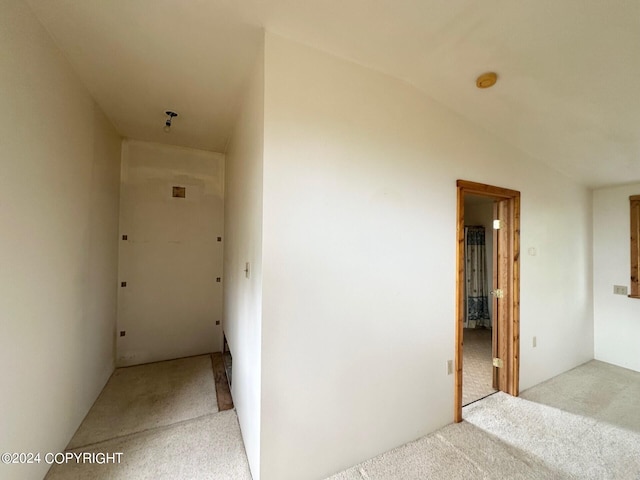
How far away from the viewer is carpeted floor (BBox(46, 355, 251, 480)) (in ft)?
5.23

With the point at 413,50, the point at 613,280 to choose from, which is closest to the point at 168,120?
the point at 413,50

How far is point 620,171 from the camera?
9.11 feet

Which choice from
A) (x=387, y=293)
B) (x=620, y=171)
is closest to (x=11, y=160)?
(x=387, y=293)

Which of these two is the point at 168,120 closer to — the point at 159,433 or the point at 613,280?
the point at 159,433

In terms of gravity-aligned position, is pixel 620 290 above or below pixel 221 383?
above

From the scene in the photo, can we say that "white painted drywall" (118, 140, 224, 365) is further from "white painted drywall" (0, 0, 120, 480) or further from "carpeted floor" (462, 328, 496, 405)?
"carpeted floor" (462, 328, 496, 405)

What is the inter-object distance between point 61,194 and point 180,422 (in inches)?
76.5

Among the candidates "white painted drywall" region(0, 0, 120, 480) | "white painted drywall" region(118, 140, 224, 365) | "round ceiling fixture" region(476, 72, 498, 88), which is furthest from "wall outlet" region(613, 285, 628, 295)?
"white painted drywall" region(0, 0, 120, 480)

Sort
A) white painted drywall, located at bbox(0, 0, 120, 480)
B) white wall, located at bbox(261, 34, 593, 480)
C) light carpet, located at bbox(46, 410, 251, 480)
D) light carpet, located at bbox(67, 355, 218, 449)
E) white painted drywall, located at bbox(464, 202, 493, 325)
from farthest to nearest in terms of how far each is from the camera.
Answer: white painted drywall, located at bbox(464, 202, 493, 325), light carpet, located at bbox(67, 355, 218, 449), light carpet, located at bbox(46, 410, 251, 480), white wall, located at bbox(261, 34, 593, 480), white painted drywall, located at bbox(0, 0, 120, 480)

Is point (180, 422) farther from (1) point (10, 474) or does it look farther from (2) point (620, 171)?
(2) point (620, 171)

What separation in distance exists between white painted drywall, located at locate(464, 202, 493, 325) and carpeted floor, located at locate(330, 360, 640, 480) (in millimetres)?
2329

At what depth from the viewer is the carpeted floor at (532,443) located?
1.60 metres

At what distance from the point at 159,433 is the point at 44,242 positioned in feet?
5.23

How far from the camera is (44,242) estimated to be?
1.51m
